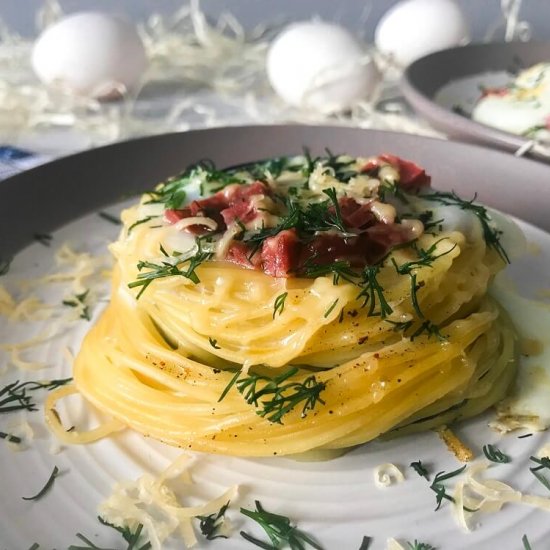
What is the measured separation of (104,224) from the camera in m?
2.45

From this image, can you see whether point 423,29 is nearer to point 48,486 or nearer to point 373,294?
point 373,294

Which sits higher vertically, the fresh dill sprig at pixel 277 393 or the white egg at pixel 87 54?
the fresh dill sprig at pixel 277 393

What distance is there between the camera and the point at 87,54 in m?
3.82

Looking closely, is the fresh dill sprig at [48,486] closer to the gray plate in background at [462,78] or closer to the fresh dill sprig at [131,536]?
the fresh dill sprig at [131,536]

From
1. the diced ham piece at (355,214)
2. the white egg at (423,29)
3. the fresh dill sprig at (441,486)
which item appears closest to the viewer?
the fresh dill sprig at (441,486)

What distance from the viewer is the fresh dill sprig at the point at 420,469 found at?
1.54m

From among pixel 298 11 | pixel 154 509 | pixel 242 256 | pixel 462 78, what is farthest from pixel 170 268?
pixel 298 11

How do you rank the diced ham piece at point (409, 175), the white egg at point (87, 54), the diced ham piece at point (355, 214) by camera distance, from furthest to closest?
1. the white egg at point (87, 54)
2. the diced ham piece at point (409, 175)
3. the diced ham piece at point (355, 214)

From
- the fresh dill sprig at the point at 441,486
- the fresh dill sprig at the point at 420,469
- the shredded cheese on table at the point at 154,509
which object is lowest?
the shredded cheese on table at the point at 154,509

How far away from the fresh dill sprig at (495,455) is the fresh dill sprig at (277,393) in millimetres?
370

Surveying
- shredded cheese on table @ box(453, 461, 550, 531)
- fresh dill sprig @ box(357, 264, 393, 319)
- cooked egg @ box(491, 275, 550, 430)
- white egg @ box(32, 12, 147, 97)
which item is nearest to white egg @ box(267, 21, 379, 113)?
white egg @ box(32, 12, 147, 97)

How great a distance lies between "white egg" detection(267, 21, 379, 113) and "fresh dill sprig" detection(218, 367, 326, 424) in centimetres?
243

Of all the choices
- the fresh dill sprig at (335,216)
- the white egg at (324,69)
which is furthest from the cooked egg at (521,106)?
the fresh dill sprig at (335,216)

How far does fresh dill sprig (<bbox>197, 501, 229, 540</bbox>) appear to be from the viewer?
1384 millimetres
